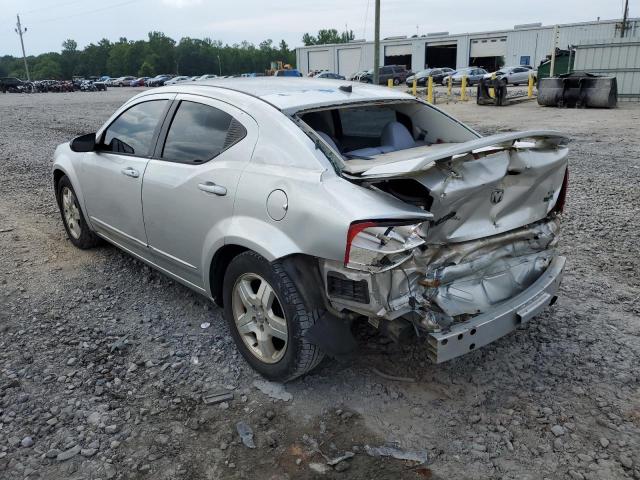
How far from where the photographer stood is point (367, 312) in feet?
8.93

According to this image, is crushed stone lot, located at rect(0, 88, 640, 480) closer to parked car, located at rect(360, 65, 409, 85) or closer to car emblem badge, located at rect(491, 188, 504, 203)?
car emblem badge, located at rect(491, 188, 504, 203)

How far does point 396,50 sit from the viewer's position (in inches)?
2685

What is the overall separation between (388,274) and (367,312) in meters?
0.22

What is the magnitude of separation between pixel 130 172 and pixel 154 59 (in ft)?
368

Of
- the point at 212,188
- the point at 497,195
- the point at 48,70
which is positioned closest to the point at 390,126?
the point at 497,195

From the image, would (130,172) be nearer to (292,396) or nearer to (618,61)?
(292,396)

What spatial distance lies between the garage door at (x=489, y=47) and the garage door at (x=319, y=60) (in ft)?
56.6

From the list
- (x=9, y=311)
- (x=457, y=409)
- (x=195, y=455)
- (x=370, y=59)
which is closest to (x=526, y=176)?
(x=457, y=409)

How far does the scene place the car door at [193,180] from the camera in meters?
3.35

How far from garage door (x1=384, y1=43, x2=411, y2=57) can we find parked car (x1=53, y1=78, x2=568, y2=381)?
6732 cm

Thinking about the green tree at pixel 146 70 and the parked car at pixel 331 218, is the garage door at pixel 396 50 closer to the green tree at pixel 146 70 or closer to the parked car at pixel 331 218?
the green tree at pixel 146 70

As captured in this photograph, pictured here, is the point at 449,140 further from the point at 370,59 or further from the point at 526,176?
the point at 370,59

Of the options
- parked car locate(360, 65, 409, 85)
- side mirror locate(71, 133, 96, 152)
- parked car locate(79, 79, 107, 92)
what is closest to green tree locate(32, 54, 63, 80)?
parked car locate(79, 79, 107, 92)

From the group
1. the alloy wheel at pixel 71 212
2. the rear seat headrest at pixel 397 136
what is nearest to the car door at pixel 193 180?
the rear seat headrest at pixel 397 136
